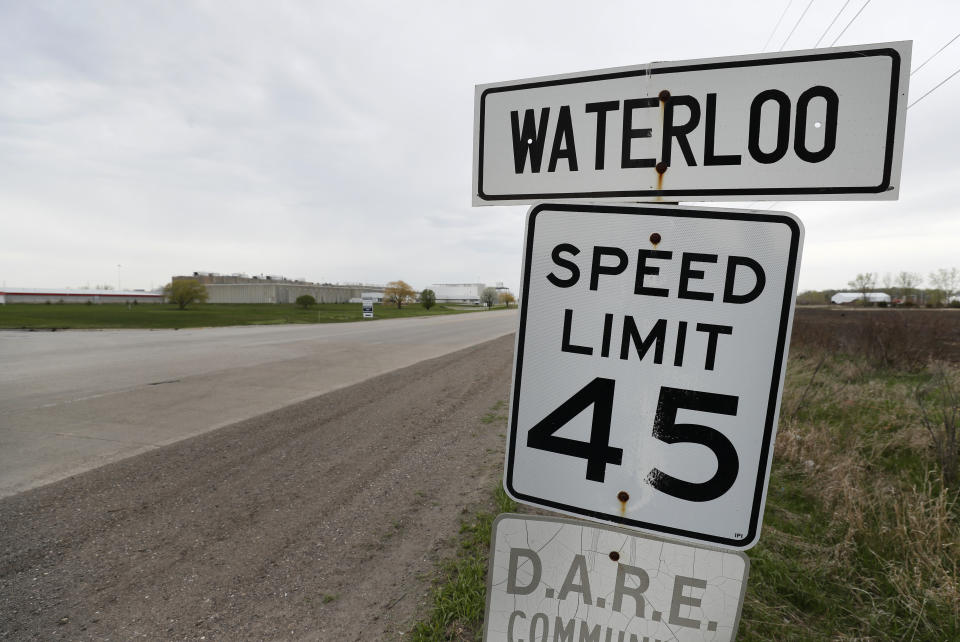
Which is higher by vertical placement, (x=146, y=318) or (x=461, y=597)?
(x=461, y=597)

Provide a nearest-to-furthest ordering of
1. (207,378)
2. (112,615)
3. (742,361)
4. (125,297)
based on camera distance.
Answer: (742,361) → (112,615) → (207,378) → (125,297)

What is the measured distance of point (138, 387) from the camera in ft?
29.3

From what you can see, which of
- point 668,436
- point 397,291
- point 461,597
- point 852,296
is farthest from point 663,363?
point 852,296

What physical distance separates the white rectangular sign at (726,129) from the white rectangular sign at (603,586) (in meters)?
0.98

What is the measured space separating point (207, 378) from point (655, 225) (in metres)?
11.1

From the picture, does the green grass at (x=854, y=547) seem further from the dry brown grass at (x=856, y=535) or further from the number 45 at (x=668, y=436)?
the number 45 at (x=668, y=436)

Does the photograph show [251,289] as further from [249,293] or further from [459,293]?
[459,293]

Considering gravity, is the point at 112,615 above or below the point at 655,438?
below

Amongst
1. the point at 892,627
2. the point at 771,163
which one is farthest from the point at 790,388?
the point at 771,163

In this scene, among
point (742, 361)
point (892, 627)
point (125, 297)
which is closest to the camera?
point (742, 361)

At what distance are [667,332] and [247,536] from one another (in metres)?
3.65

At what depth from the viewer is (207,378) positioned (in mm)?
10016

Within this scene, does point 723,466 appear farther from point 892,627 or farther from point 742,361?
point 892,627

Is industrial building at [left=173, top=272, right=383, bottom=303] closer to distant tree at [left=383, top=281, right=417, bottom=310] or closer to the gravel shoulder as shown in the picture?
distant tree at [left=383, top=281, right=417, bottom=310]
